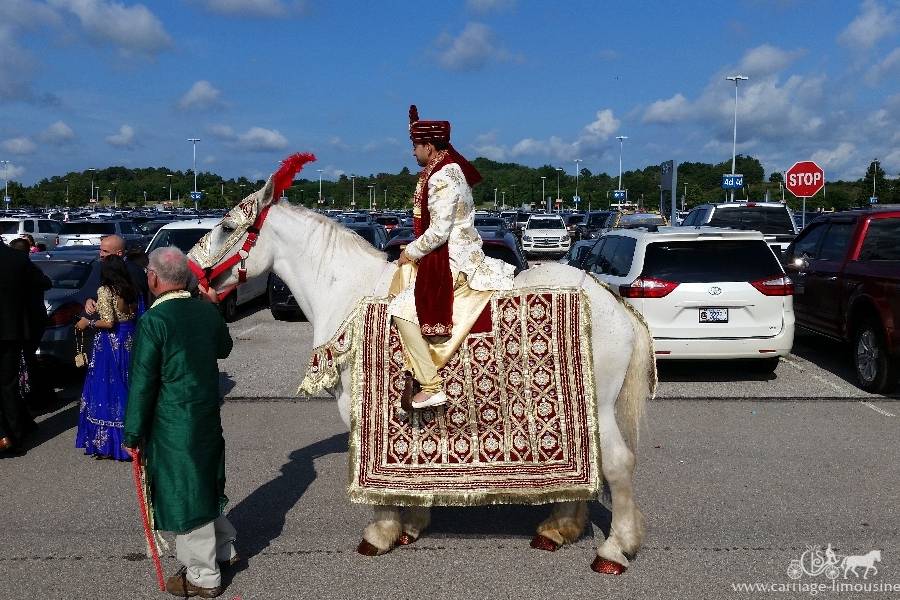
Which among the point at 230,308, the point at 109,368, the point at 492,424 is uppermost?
the point at 492,424

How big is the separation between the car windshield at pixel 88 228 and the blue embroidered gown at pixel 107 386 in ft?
65.2

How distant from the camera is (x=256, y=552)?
190 inches

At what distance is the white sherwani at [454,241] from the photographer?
4203 mm

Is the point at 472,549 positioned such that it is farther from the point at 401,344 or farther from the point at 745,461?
the point at 745,461

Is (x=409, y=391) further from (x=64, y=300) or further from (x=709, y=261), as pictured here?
(x=64, y=300)

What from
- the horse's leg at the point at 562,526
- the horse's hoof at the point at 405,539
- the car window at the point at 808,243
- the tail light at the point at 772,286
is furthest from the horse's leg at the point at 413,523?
the car window at the point at 808,243

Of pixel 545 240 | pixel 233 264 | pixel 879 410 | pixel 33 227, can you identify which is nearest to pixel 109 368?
pixel 233 264

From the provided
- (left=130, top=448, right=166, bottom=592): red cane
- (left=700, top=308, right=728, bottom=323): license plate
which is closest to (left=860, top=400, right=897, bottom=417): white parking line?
(left=700, top=308, right=728, bottom=323): license plate

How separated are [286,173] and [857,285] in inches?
282

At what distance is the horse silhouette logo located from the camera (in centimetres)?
446

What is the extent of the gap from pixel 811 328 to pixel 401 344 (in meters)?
7.90

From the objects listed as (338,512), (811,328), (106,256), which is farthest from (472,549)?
(811,328)

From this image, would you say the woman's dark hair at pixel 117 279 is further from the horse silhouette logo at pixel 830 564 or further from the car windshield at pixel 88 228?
the car windshield at pixel 88 228

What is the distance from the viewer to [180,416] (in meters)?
4.11
